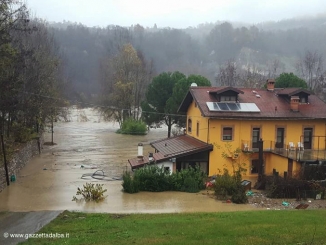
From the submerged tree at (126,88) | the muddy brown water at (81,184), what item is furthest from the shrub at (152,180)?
the submerged tree at (126,88)

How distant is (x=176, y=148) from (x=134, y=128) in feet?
101

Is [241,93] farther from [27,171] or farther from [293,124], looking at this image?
[27,171]

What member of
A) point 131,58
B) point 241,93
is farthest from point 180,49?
point 241,93

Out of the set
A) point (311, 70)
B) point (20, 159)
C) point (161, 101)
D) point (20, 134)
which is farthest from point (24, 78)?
point (311, 70)

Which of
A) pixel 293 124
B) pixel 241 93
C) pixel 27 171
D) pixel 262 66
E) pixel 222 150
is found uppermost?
pixel 262 66

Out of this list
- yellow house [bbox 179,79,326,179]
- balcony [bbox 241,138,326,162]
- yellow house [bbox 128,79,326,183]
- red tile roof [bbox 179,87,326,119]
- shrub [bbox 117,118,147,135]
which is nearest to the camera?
balcony [bbox 241,138,326,162]

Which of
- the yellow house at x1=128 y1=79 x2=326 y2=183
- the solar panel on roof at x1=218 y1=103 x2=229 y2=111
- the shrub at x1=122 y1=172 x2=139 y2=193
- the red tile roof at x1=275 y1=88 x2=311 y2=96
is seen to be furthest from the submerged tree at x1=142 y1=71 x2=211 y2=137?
the shrub at x1=122 y1=172 x2=139 y2=193

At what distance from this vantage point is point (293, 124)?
29641 millimetres

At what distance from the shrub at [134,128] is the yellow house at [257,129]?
96.6ft

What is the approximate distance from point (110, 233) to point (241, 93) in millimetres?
20467

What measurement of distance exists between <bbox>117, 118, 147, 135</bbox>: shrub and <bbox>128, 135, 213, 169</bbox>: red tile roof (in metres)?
26.7

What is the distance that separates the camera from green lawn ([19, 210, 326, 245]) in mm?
11102

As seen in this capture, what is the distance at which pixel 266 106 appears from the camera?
3020 centimetres

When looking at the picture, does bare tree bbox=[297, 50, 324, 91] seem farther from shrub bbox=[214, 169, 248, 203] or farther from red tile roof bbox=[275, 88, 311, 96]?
shrub bbox=[214, 169, 248, 203]
